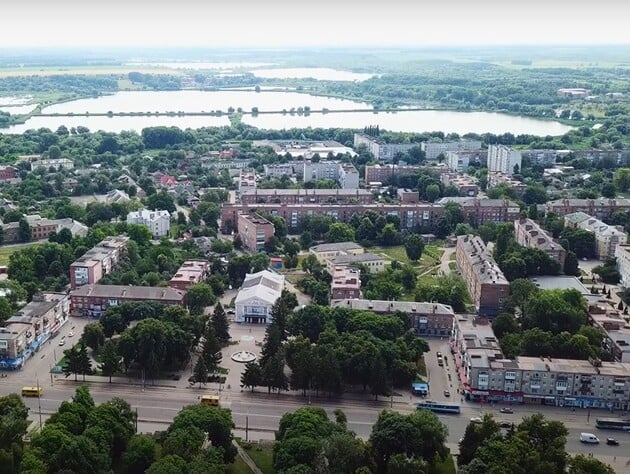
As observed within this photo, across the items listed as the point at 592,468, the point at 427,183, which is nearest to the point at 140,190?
the point at 427,183

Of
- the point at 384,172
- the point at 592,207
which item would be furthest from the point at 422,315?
the point at 384,172

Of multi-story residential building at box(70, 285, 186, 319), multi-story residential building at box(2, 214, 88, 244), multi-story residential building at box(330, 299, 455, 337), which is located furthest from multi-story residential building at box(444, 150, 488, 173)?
multi-story residential building at box(70, 285, 186, 319)

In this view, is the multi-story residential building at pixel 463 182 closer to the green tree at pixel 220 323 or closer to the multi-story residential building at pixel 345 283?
the multi-story residential building at pixel 345 283

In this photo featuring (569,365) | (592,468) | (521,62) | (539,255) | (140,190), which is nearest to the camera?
(592,468)

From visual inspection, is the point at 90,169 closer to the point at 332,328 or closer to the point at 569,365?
A: the point at 332,328

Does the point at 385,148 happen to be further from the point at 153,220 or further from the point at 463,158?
the point at 153,220

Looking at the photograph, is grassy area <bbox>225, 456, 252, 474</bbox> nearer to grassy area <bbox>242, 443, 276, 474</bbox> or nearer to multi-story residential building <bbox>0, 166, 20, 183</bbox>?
grassy area <bbox>242, 443, 276, 474</bbox>
